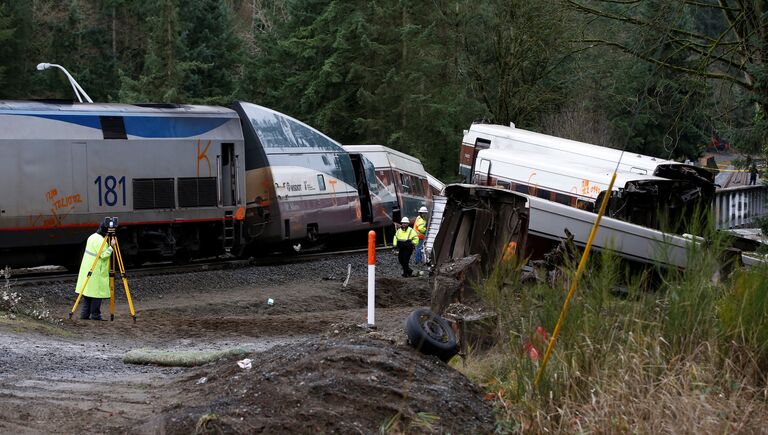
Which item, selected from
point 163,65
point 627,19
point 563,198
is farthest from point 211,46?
point 627,19

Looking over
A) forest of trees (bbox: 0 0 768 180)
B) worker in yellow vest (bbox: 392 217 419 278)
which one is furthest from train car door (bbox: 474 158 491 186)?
worker in yellow vest (bbox: 392 217 419 278)

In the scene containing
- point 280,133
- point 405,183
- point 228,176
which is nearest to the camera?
point 228,176

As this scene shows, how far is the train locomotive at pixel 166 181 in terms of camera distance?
18.0 metres

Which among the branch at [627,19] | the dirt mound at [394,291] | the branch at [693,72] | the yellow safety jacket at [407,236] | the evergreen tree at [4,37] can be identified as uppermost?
the evergreen tree at [4,37]

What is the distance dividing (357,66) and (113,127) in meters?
25.0

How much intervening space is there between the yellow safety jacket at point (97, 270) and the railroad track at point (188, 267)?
3.93 metres

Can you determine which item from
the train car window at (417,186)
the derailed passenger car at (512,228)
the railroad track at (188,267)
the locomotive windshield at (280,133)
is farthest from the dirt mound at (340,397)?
the train car window at (417,186)

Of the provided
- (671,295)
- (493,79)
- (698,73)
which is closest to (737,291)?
(671,295)

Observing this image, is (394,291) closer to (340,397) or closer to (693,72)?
(693,72)

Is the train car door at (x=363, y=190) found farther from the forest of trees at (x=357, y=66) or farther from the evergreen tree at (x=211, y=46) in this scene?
the evergreen tree at (x=211, y=46)

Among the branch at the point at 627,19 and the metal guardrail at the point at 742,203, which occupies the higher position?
the branch at the point at 627,19

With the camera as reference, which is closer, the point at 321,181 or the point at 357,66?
the point at 321,181

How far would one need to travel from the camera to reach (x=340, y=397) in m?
6.95

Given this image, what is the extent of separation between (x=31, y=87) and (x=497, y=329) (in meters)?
46.7
